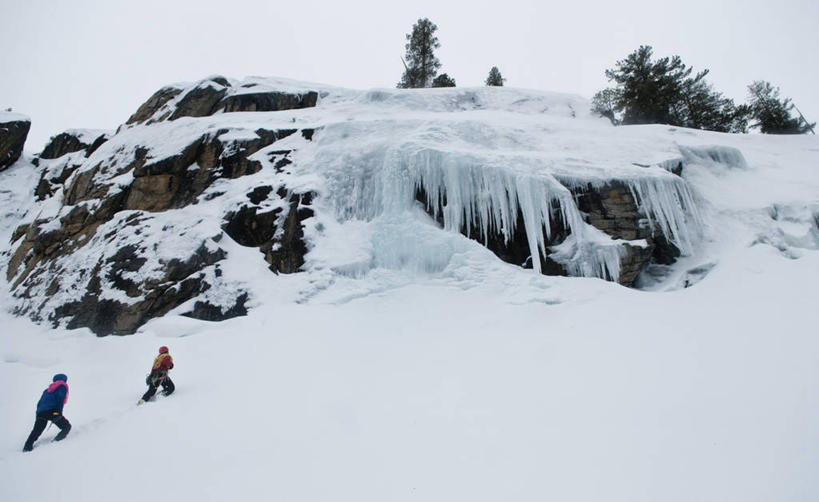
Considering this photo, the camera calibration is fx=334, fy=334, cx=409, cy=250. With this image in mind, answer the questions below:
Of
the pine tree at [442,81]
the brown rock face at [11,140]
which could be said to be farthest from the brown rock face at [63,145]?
the pine tree at [442,81]

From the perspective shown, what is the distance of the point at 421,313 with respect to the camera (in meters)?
6.88

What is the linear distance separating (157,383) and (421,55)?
81.5 feet

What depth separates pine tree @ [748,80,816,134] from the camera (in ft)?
61.1

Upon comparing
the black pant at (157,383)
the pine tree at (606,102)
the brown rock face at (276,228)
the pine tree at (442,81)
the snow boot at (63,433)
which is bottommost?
the snow boot at (63,433)

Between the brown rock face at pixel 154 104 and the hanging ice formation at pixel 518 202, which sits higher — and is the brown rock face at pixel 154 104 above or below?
above

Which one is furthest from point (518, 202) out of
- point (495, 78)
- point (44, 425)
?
point (495, 78)

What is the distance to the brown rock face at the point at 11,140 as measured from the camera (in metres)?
19.9

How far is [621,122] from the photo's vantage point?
2033cm

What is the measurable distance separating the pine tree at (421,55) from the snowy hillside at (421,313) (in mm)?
11682

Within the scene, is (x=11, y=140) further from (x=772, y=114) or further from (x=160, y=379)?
(x=772, y=114)

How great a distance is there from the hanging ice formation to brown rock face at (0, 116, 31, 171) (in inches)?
984

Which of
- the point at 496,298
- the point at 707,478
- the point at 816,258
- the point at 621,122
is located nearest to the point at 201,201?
the point at 496,298

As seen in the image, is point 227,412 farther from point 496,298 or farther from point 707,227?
point 707,227

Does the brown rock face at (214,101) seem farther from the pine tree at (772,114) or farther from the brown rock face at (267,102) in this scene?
the pine tree at (772,114)
